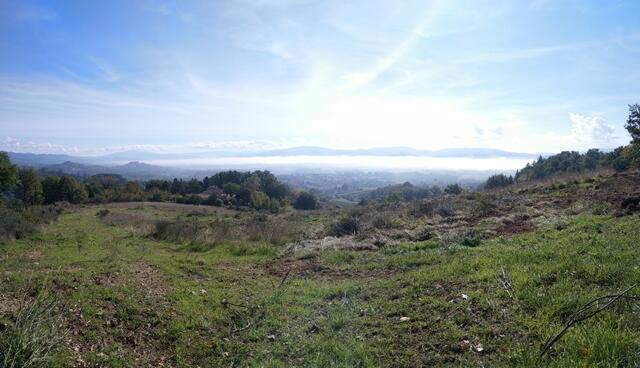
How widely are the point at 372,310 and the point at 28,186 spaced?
5530 centimetres

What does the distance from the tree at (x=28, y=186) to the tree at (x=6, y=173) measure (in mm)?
9076

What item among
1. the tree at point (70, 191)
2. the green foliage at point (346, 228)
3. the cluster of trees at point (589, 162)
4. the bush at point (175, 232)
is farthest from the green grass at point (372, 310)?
the tree at point (70, 191)

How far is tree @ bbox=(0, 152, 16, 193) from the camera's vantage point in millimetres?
36188

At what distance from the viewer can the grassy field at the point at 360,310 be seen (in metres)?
4.31

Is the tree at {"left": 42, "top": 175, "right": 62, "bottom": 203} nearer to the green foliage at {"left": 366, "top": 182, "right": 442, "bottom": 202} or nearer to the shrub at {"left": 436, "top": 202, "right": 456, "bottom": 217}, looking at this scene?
the green foliage at {"left": 366, "top": 182, "right": 442, "bottom": 202}

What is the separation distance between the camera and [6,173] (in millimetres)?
36688

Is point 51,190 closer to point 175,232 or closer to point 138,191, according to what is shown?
point 138,191

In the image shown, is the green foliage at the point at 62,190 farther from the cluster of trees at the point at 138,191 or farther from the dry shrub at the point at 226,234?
the dry shrub at the point at 226,234

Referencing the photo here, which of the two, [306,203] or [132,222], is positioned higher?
[132,222]

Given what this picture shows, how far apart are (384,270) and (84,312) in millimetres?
6120

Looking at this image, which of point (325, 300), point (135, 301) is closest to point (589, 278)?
point (325, 300)

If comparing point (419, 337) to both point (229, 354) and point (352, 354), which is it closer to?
point (352, 354)

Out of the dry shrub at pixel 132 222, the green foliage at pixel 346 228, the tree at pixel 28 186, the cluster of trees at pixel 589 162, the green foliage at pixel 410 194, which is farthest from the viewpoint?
the tree at pixel 28 186

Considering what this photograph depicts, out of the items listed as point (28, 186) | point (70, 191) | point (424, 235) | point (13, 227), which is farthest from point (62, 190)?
point (424, 235)
